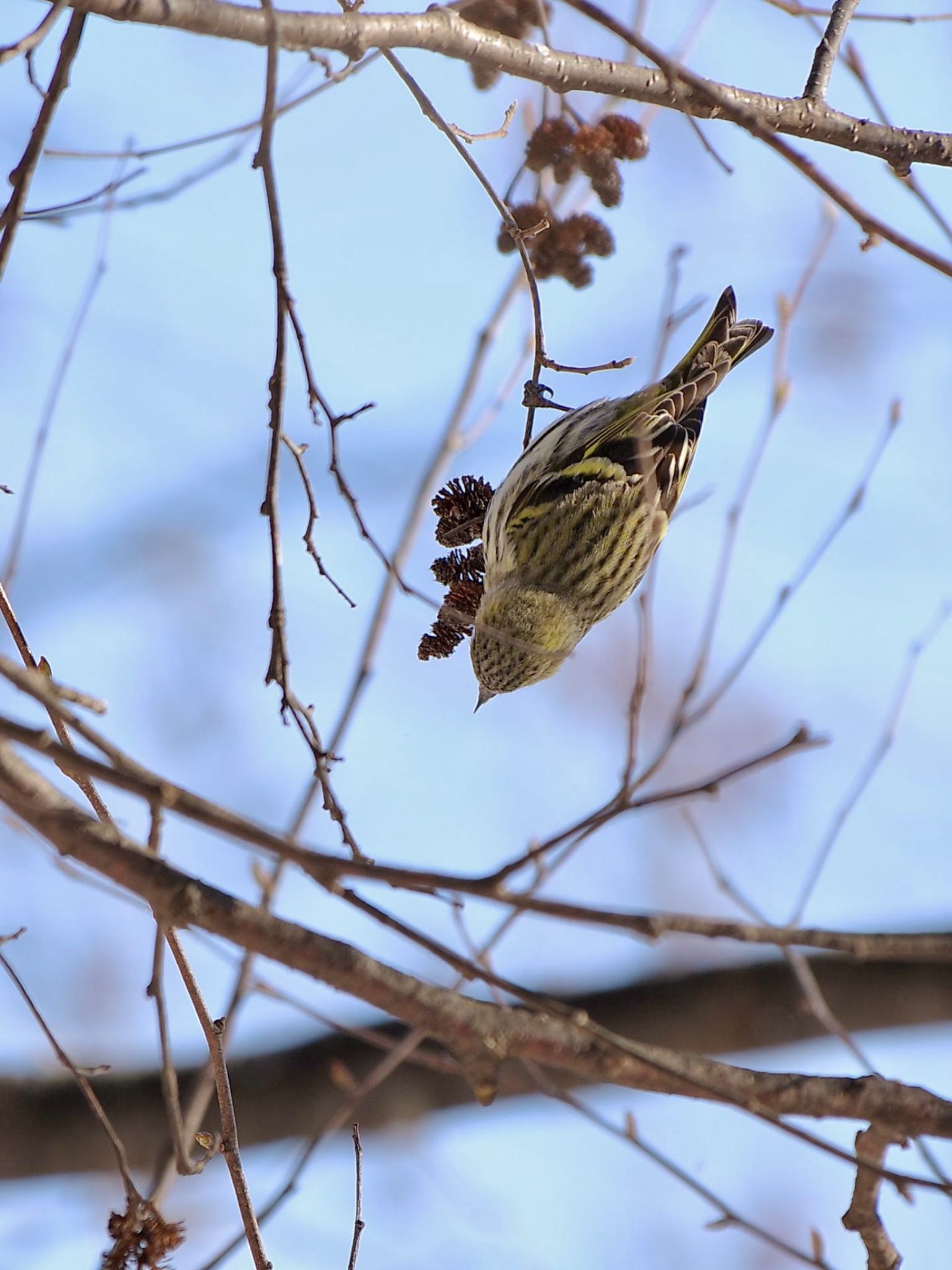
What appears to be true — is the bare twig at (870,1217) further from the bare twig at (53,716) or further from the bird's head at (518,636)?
the bird's head at (518,636)

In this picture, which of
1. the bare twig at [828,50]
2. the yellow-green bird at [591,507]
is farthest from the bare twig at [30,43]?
the yellow-green bird at [591,507]

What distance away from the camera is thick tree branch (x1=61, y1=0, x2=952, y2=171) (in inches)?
101

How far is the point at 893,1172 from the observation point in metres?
1.77

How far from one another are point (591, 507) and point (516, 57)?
2122 mm

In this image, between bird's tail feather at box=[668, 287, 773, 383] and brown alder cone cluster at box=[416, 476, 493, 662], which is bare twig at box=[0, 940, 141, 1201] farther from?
bird's tail feather at box=[668, 287, 773, 383]

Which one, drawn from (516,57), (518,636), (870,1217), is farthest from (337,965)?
(518,636)

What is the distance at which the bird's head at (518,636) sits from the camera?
458cm

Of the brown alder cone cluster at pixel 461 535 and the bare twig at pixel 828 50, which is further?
the brown alder cone cluster at pixel 461 535

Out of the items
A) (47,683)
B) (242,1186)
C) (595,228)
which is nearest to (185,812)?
(47,683)

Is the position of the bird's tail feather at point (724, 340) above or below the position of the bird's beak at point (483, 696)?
above

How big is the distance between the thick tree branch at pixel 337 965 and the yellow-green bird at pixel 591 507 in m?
2.91

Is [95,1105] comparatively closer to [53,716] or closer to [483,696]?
[53,716]

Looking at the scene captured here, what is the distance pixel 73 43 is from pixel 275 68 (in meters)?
0.59

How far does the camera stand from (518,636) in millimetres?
4703
